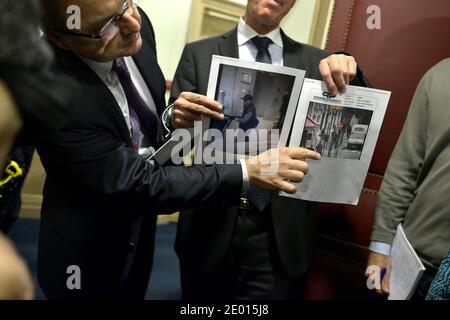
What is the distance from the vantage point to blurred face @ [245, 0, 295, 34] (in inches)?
33.4

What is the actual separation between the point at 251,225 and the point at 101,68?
0.50 meters

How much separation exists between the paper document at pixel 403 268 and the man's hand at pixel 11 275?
688 millimetres

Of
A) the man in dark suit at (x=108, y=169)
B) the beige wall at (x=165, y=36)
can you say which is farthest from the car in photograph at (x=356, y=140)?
the beige wall at (x=165, y=36)

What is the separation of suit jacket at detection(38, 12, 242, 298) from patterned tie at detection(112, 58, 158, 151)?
0.17 feet

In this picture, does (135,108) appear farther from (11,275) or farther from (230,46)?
(11,275)

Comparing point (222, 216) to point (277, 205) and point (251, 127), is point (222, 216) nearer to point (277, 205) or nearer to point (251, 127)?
point (277, 205)

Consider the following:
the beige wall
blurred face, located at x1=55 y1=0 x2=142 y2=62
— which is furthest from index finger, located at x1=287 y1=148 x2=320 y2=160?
the beige wall

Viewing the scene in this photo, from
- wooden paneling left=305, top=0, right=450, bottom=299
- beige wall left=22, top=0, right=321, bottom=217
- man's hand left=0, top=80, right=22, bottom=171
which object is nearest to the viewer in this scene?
man's hand left=0, top=80, right=22, bottom=171

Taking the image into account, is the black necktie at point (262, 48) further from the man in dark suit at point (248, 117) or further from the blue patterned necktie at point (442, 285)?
the blue patterned necktie at point (442, 285)

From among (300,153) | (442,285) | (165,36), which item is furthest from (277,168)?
(165,36)

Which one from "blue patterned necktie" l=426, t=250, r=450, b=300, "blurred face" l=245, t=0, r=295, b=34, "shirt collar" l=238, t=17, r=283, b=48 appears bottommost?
"blue patterned necktie" l=426, t=250, r=450, b=300

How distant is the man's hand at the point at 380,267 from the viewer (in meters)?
0.86

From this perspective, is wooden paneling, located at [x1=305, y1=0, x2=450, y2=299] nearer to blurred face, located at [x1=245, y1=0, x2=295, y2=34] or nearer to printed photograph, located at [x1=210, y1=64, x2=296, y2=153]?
blurred face, located at [x1=245, y1=0, x2=295, y2=34]
